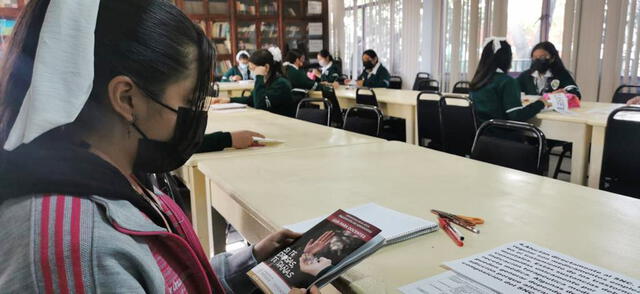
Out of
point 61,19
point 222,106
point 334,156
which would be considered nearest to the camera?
point 61,19

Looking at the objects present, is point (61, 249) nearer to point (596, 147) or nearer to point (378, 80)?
point (596, 147)

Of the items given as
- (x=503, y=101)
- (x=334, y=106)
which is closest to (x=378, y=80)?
(x=334, y=106)

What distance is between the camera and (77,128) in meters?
0.62

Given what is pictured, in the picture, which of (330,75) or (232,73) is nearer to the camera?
(330,75)

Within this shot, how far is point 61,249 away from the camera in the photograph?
51 centimetres

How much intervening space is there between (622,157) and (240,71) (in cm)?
662

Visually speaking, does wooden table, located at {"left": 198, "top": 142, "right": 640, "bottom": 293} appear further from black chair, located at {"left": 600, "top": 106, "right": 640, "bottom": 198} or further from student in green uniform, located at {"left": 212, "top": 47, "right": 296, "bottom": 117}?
student in green uniform, located at {"left": 212, "top": 47, "right": 296, "bottom": 117}

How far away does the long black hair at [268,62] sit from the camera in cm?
384

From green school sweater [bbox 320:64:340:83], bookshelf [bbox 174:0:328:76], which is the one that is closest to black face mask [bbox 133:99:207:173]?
green school sweater [bbox 320:64:340:83]

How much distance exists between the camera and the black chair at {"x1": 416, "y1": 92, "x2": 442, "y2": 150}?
140 inches

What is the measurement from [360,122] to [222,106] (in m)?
1.29

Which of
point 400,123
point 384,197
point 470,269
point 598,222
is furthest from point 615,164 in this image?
point 400,123

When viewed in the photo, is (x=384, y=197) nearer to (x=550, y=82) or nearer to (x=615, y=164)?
(x=615, y=164)

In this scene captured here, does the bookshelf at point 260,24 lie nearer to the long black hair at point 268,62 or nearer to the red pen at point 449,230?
the long black hair at point 268,62
